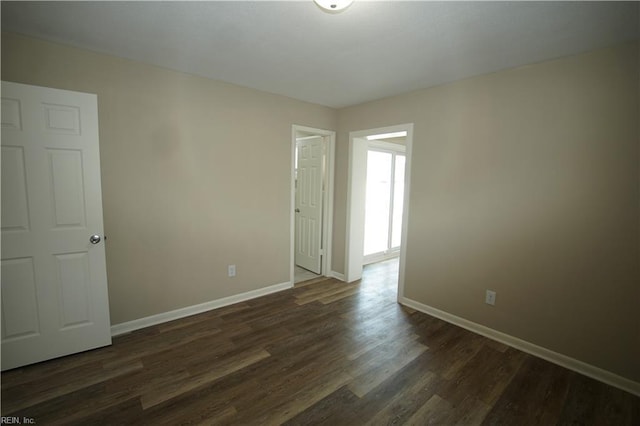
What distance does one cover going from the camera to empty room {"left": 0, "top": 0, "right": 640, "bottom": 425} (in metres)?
1.79

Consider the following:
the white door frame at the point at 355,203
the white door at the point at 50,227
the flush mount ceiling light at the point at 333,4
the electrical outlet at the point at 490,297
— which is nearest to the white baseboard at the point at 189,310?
the white door at the point at 50,227

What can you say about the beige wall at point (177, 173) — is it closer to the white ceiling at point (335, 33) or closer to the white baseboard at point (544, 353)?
the white ceiling at point (335, 33)

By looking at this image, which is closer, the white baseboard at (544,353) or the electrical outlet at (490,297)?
the white baseboard at (544,353)

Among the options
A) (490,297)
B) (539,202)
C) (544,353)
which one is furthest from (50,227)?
(544,353)

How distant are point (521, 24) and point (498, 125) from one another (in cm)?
90

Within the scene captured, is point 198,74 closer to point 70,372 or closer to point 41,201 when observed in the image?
point 41,201

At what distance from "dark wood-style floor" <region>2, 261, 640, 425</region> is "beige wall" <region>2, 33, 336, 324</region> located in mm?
504

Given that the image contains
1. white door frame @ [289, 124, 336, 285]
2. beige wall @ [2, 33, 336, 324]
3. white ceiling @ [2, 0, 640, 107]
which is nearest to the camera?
white ceiling @ [2, 0, 640, 107]

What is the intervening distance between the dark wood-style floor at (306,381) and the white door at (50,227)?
0.24 metres

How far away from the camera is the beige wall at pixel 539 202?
6.51ft

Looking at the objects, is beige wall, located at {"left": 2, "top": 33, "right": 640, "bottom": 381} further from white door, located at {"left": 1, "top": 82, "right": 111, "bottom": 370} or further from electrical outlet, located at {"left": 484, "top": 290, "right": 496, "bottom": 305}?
white door, located at {"left": 1, "top": 82, "right": 111, "bottom": 370}

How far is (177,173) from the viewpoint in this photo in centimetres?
275

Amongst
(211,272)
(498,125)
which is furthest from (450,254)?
(211,272)

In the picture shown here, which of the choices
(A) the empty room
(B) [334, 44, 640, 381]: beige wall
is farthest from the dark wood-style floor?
(B) [334, 44, 640, 381]: beige wall
